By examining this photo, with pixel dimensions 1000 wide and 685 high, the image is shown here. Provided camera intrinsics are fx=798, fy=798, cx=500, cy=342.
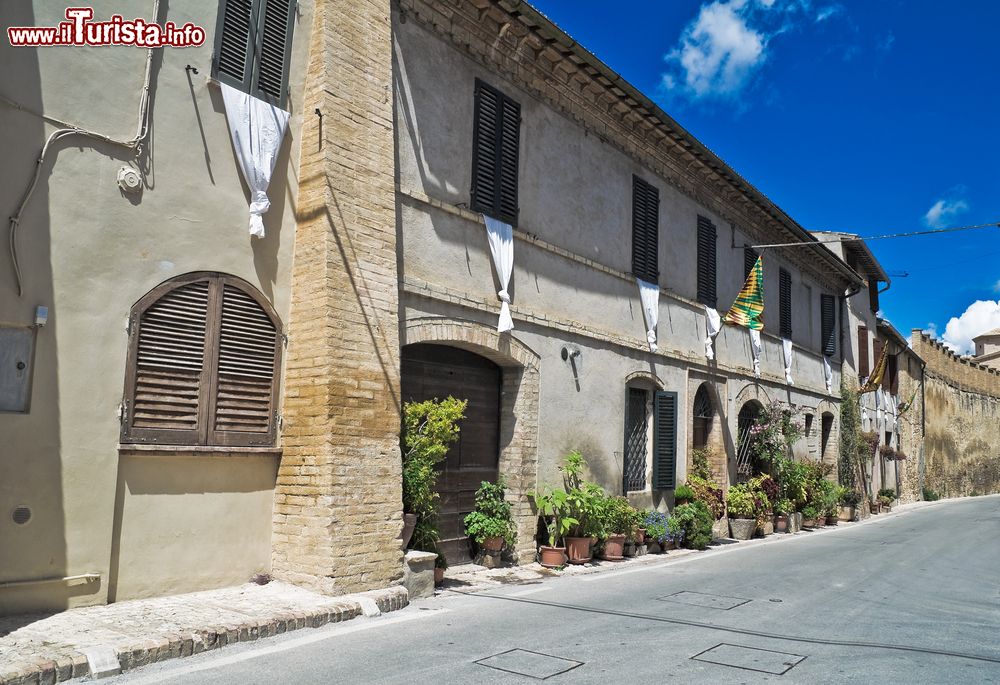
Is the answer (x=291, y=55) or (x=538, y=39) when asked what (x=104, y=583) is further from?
(x=538, y=39)

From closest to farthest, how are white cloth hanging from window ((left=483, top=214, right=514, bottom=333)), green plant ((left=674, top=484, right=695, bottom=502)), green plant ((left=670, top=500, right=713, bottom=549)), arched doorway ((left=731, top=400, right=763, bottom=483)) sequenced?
white cloth hanging from window ((left=483, top=214, right=514, bottom=333)) → green plant ((left=670, top=500, right=713, bottom=549)) → green plant ((left=674, top=484, right=695, bottom=502)) → arched doorway ((left=731, top=400, right=763, bottom=483))

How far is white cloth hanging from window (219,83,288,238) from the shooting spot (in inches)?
298

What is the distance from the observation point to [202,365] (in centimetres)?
725

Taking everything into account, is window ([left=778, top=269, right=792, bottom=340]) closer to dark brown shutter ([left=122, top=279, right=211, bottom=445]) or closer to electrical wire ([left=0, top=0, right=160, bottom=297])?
dark brown shutter ([left=122, top=279, right=211, bottom=445])

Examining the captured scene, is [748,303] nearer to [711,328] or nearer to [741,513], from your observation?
[711,328]

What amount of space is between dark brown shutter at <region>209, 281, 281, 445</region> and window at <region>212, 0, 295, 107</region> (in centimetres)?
202

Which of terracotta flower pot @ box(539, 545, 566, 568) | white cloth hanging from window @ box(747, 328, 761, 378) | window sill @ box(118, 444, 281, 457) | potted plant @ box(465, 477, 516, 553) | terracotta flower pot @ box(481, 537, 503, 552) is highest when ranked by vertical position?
white cloth hanging from window @ box(747, 328, 761, 378)

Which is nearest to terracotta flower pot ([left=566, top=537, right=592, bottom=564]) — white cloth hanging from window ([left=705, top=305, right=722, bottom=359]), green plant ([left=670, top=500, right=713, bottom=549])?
green plant ([left=670, top=500, right=713, bottom=549])

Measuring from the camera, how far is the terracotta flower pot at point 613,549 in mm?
11531

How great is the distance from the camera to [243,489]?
296 inches

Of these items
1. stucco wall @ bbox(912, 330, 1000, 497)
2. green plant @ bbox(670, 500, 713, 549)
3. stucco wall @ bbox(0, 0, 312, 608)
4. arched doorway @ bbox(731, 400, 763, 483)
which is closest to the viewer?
stucco wall @ bbox(0, 0, 312, 608)

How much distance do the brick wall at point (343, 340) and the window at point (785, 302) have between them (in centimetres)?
1420

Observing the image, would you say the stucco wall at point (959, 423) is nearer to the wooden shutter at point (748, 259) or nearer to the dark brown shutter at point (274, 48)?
the wooden shutter at point (748, 259)

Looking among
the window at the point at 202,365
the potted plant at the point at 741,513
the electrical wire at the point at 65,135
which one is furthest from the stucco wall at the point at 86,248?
the potted plant at the point at 741,513
